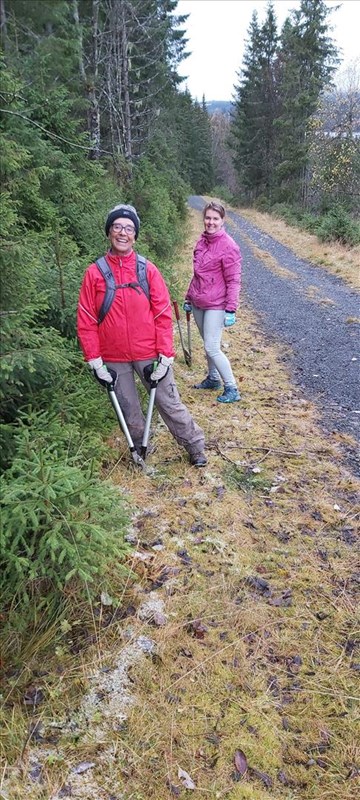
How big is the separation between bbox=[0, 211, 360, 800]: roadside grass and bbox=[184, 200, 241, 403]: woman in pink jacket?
1.82 meters

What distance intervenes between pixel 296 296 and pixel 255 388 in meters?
5.99

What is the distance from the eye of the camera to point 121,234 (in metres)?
3.57

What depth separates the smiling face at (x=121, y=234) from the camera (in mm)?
3574

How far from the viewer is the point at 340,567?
3.31m

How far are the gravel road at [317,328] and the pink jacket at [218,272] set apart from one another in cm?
177

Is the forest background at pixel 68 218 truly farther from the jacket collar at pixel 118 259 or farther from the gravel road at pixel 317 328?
the gravel road at pixel 317 328

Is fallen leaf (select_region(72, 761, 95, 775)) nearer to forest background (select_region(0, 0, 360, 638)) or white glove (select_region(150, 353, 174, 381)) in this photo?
forest background (select_region(0, 0, 360, 638))

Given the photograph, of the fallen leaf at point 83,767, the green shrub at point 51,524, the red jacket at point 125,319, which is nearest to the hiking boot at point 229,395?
the red jacket at point 125,319

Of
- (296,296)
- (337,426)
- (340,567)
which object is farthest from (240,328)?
(340,567)

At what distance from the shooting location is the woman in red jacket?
3.66 metres

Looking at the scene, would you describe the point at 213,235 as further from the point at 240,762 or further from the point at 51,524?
the point at 240,762

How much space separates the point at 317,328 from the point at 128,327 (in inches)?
236

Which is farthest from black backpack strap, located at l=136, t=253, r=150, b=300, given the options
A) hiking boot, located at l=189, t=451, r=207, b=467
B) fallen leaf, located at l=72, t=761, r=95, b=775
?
fallen leaf, located at l=72, t=761, r=95, b=775

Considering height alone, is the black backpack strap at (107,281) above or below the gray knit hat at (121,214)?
below
